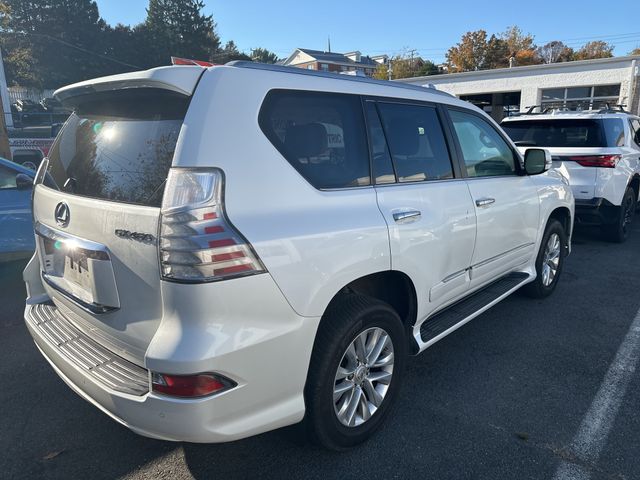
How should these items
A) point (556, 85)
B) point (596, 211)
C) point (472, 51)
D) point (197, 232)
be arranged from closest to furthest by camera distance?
point (197, 232), point (596, 211), point (556, 85), point (472, 51)

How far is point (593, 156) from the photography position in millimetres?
6520

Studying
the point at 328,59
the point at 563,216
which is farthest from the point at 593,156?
the point at 328,59

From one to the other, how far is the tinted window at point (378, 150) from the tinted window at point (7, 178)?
4172 mm

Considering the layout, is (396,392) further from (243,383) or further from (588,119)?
(588,119)

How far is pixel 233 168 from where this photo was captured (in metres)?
1.95

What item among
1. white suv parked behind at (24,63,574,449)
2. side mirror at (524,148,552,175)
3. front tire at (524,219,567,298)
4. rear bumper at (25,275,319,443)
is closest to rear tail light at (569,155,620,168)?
front tire at (524,219,567,298)

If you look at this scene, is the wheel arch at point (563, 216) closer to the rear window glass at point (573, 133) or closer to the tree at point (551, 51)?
the rear window glass at point (573, 133)

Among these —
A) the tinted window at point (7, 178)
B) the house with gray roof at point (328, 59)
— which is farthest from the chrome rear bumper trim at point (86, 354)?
the house with gray roof at point (328, 59)

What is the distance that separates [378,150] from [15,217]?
4.08m

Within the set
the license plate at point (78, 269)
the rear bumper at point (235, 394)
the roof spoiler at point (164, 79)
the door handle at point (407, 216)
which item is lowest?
the rear bumper at point (235, 394)

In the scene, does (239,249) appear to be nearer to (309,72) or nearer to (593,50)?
(309,72)

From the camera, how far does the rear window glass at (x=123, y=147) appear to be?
6.64ft

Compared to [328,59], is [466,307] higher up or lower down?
lower down

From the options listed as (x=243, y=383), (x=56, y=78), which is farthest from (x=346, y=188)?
(x=56, y=78)
